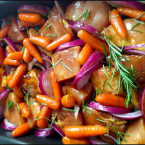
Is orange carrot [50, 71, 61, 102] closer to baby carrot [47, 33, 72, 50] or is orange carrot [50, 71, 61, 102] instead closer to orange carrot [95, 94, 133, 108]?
baby carrot [47, 33, 72, 50]

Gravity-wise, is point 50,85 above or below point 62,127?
above

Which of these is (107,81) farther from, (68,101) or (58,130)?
(58,130)

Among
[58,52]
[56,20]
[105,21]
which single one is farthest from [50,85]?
[105,21]

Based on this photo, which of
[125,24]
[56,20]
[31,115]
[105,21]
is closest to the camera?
[125,24]

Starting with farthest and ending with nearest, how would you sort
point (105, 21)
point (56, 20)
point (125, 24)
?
point (56, 20) → point (105, 21) → point (125, 24)

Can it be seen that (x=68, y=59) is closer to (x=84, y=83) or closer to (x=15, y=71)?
(x=84, y=83)

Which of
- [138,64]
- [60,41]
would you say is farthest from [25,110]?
[138,64]
